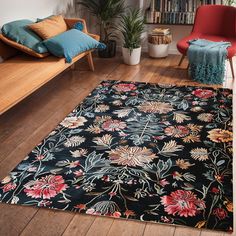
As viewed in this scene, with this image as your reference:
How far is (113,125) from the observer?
3.10 m

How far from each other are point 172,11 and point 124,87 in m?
1.54

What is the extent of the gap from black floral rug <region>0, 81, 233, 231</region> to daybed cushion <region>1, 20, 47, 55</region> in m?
0.72

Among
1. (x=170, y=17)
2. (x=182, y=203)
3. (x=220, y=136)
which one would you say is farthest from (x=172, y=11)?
(x=182, y=203)

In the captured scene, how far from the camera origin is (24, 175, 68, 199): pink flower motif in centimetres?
224

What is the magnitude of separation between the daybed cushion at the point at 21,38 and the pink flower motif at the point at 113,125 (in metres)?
1.06

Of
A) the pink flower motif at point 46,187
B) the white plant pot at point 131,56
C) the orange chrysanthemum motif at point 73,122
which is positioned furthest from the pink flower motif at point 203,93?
the pink flower motif at point 46,187

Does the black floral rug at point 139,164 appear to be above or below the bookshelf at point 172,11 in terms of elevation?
below

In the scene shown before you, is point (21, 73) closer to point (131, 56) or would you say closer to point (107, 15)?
point (131, 56)

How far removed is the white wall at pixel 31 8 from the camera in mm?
3664

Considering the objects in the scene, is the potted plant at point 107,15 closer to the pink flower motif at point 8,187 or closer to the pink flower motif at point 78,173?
the pink flower motif at point 78,173

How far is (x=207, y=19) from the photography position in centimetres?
437

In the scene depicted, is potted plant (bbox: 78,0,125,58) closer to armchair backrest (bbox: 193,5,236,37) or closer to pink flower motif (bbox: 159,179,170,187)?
armchair backrest (bbox: 193,5,236,37)

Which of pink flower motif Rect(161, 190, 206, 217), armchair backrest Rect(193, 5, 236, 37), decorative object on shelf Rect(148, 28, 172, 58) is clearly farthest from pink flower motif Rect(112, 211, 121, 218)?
decorative object on shelf Rect(148, 28, 172, 58)

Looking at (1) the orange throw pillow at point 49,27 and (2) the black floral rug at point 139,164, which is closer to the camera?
(2) the black floral rug at point 139,164
